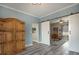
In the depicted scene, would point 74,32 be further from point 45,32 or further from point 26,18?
point 26,18

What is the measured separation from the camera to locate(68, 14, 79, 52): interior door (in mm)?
2219

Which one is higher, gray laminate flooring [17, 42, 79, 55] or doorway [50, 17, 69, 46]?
doorway [50, 17, 69, 46]

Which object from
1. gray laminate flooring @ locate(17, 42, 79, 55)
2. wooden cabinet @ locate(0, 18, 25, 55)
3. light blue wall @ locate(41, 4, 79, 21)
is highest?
light blue wall @ locate(41, 4, 79, 21)

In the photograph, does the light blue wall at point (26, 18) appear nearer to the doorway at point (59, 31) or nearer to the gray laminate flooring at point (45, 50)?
the gray laminate flooring at point (45, 50)

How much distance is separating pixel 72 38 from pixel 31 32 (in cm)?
91

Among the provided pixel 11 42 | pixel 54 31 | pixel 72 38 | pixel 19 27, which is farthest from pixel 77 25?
pixel 11 42

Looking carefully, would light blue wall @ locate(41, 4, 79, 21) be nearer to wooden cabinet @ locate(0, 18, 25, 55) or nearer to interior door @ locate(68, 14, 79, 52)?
interior door @ locate(68, 14, 79, 52)

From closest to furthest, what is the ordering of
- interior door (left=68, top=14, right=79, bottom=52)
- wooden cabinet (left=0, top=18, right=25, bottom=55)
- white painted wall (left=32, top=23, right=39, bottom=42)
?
1. wooden cabinet (left=0, top=18, right=25, bottom=55)
2. interior door (left=68, top=14, right=79, bottom=52)
3. white painted wall (left=32, top=23, right=39, bottom=42)

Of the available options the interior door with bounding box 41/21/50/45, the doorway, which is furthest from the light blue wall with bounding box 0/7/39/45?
the doorway

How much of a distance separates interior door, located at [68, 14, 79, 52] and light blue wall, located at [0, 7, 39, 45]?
76 centimetres

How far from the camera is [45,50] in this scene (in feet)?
7.38

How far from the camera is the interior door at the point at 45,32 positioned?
2387mm

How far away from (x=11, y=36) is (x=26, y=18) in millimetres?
499
